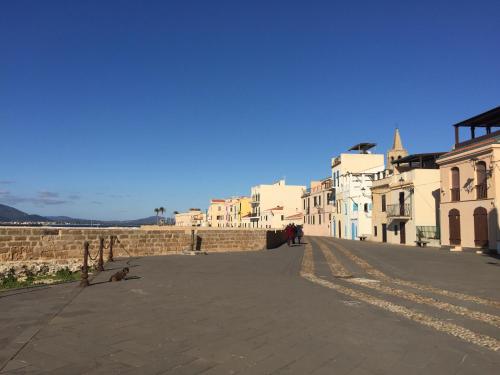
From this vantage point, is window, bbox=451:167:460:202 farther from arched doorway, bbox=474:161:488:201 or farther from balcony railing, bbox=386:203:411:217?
balcony railing, bbox=386:203:411:217

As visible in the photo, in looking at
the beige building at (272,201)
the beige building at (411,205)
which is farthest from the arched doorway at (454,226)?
the beige building at (272,201)

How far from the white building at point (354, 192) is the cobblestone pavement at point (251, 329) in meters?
40.8

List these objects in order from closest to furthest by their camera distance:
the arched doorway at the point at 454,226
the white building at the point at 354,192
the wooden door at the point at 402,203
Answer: the arched doorway at the point at 454,226
the wooden door at the point at 402,203
the white building at the point at 354,192

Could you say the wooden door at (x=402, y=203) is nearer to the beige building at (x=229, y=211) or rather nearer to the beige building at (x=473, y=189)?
the beige building at (x=473, y=189)

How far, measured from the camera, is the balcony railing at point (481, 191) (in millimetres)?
26753

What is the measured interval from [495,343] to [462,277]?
8546mm

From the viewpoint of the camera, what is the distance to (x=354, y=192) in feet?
172

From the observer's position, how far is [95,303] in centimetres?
802

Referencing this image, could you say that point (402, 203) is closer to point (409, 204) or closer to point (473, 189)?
point (409, 204)

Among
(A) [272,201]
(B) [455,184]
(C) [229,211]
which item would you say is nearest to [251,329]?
(B) [455,184]

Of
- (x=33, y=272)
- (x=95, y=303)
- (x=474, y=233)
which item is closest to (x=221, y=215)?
(x=474, y=233)

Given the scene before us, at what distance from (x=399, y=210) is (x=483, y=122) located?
37.7 feet

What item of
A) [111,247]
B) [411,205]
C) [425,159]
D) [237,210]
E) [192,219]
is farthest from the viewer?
[192,219]

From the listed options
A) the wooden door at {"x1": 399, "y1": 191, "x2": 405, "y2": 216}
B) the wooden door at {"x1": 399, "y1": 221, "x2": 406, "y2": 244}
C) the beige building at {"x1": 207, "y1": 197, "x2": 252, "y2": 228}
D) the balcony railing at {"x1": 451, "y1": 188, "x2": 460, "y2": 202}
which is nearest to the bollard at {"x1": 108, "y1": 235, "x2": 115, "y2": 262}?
the balcony railing at {"x1": 451, "y1": 188, "x2": 460, "y2": 202}
